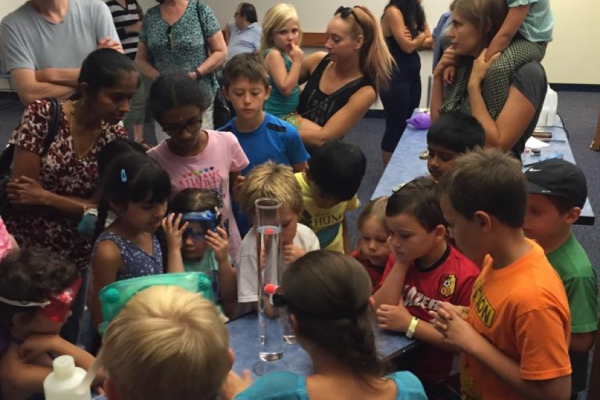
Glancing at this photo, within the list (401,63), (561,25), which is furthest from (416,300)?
(561,25)

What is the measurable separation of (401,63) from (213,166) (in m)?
3.02

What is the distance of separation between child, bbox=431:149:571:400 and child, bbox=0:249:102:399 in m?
0.99

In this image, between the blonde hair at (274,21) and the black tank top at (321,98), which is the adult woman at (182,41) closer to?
the blonde hair at (274,21)

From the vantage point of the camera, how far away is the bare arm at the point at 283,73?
292cm

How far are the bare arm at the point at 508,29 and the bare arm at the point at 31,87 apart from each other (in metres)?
1.73

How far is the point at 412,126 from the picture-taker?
12.7ft

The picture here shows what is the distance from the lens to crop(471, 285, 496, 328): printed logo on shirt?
1.44 meters

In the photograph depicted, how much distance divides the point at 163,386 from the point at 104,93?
1.20 meters

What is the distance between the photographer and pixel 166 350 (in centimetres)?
99

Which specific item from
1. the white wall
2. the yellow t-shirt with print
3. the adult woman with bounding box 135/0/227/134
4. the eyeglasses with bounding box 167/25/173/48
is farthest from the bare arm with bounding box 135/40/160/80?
the white wall

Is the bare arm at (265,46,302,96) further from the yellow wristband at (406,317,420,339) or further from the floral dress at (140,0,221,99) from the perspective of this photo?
the yellow wristband at (406,317,420,339)

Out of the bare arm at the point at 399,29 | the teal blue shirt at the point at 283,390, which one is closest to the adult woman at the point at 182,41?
the bare arm at the point at 399,29

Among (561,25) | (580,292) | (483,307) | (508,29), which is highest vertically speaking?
(508,29)

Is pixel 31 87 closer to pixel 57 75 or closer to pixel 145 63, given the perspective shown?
pixel 57 75
